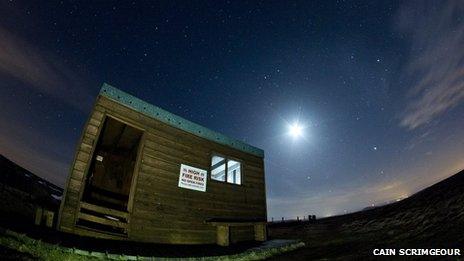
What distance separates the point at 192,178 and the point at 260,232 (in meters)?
5.12

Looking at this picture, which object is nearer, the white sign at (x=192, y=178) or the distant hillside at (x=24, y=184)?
the white sign at (x=192, y=178)

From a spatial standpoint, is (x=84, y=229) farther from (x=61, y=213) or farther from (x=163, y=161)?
(x=163, y=161)

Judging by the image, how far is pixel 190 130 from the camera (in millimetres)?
11961

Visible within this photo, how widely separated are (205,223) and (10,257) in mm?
7538

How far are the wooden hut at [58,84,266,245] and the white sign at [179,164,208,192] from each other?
4 centimetres

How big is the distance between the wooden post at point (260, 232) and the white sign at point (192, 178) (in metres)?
4.11

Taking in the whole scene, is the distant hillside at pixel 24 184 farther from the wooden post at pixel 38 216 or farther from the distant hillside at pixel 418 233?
the distant hillside at pixel 418 233

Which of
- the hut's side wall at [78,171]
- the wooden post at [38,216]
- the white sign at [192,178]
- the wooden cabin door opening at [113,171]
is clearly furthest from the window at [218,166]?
the wooden post at [38,216]

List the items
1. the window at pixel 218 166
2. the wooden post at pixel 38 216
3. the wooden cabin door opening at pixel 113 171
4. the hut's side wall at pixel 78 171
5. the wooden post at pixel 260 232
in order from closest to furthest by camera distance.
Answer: the wooden post at pixel 38 216
the hut's side wall at pixel 78 171
the wooden cabin door opening at pixel 113 171
the wooden post at pixel 260 232
the window at pixel 218 166

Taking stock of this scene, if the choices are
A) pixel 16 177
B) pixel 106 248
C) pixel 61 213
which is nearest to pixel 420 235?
pixel 106 248

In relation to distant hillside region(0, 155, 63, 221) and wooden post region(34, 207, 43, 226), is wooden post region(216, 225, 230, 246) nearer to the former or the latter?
wooden post region(34, 207, 43, 226)

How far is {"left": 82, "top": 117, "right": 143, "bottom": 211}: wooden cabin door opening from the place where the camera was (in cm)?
1310

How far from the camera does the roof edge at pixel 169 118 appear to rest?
9.42 meters

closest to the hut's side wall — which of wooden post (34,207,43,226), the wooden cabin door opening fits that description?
wooden post (34,207,43,226)
